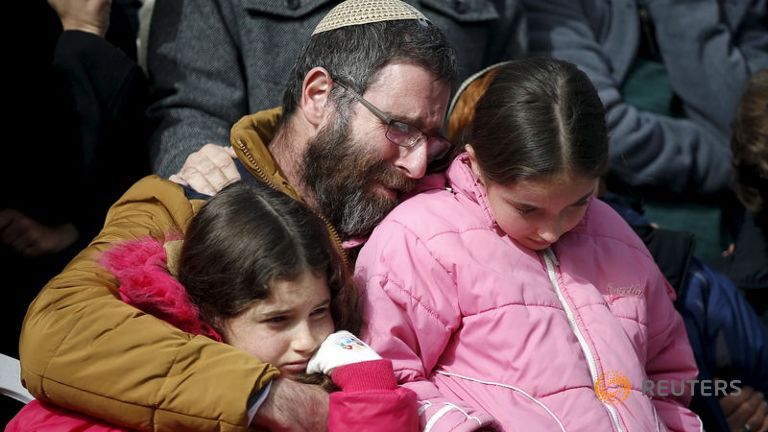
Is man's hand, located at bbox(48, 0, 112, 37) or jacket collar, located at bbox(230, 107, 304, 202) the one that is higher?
man's hand, located at bbox(48, 0, 112, 37)

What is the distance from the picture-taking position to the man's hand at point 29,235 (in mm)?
2789

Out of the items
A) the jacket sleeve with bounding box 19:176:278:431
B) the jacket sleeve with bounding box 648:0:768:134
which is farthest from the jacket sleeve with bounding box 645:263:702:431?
the jacket sleeve with bounding box 648:0:768:134

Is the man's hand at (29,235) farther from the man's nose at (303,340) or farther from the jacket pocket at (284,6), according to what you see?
the man's nose at (303,340)

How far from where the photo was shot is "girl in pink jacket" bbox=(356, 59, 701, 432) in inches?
89.0

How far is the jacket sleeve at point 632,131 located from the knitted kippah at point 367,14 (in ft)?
4.11

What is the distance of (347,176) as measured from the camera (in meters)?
2.61

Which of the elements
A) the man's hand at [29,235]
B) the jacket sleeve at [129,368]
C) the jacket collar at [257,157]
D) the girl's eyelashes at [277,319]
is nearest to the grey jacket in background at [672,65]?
the jacket collar at [257,157]

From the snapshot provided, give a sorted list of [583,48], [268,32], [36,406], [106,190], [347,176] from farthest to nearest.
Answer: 1. [583,48]
2. [268,32]
3. [106,190]
4. [347,176]
5. [36,406]

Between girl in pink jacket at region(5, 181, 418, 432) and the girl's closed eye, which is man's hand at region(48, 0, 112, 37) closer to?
girl in pink jacket at region(5, 181, 418, 432)

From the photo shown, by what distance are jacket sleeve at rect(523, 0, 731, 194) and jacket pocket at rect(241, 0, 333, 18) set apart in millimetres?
1018

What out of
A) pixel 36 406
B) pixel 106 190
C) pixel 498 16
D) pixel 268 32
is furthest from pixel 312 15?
pixel 36 406

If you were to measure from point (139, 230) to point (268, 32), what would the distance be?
1.19m

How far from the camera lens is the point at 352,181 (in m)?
2.60

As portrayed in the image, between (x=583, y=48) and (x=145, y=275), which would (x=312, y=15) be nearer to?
(x=583, y=48)
